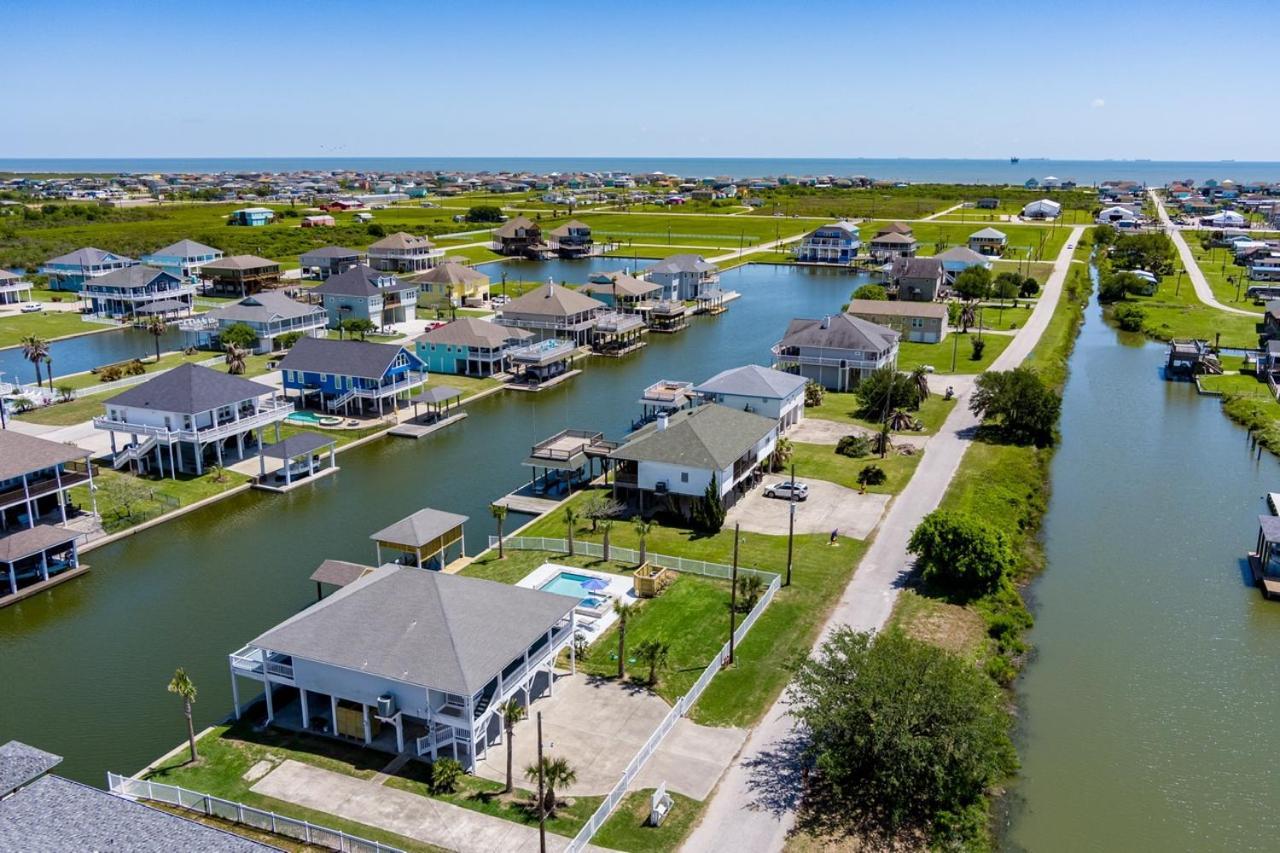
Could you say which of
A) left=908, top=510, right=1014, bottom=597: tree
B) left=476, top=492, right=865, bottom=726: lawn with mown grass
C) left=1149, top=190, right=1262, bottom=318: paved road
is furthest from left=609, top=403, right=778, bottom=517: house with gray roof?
left=1149, top=190, right=1262, bottom=318: paved road

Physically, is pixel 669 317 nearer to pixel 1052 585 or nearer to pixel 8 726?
pixel 1052 585

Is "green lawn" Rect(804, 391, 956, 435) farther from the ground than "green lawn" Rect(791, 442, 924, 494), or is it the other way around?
"green lawn" Rect(804, 391, 956, 435)

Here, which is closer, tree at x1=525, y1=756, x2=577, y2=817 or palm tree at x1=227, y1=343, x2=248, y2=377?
tree at x1=525, y1=756, x2=577, y2=817

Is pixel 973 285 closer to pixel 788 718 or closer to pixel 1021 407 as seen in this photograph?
pixel 1021 407

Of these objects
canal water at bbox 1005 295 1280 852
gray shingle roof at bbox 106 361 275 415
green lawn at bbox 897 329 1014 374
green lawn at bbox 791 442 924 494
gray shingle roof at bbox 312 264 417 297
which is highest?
gray shingle roof at bbox 312 264 417 297

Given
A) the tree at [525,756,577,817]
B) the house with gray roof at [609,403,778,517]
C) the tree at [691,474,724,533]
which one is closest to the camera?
the tree at [525,756,577,817]

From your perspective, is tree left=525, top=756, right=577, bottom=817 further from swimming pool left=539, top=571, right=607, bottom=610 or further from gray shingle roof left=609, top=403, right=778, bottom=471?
gray shingle roof left=609, top=403, right=778, bottom=471

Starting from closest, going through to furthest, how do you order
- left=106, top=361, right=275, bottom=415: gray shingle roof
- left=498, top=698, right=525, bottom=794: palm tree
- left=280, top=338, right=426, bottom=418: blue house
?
left=498, top=698, right=525, bottom=794: palm tree, left=106, top=361, right=275, bottom=415: gray shingle roof, left=280, top=338, right=426, bottom=418: blue house
